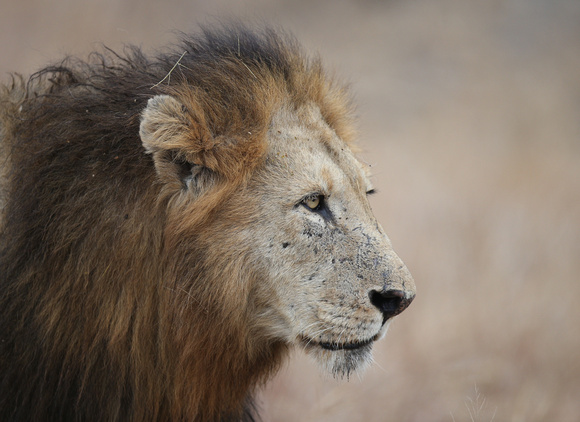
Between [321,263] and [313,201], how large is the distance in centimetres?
32

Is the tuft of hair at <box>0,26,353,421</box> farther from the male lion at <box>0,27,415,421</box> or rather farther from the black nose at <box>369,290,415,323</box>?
the black nose at <box>369,290,415,323</box>

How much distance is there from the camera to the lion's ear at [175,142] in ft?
10.5

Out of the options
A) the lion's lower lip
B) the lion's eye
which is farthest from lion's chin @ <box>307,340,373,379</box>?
the lion's eye

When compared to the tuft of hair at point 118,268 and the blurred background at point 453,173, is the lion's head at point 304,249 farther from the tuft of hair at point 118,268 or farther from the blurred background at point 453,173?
the blurred background at point 453,173

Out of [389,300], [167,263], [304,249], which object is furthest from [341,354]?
[167,263]

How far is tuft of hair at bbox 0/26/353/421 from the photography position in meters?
3.36

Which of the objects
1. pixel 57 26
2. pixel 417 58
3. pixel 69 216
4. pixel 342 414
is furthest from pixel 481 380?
pixel 417 58

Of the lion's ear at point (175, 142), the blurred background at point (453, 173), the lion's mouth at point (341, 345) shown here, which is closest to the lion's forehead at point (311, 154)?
the lion's ear at point (175, 142)

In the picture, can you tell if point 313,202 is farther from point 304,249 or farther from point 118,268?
point 118,268

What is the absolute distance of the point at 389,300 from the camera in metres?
3.30

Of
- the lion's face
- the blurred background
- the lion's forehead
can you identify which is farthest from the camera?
the blurred background

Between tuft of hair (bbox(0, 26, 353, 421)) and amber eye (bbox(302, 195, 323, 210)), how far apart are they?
0.32 metres

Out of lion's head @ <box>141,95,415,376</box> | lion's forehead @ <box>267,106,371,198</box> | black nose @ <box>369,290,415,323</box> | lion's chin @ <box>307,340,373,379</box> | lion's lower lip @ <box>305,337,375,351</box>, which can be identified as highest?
lion's forehead @ <box>267,106,371,198</box>

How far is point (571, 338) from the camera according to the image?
7.31 m
